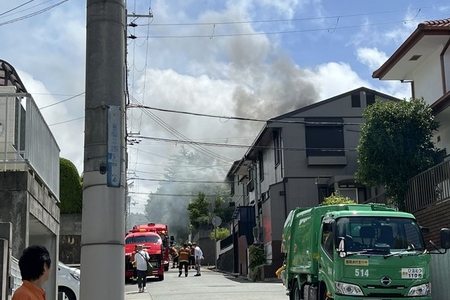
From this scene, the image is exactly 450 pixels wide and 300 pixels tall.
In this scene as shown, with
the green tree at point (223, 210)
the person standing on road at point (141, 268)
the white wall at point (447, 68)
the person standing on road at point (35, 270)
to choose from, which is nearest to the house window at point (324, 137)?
the white wall at point (447, 68)

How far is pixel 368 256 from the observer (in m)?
12.4

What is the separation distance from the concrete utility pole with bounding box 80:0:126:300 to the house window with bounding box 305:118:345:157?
29.6m

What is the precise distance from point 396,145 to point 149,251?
44.1 feet

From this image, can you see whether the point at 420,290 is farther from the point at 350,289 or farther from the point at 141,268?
the point at 141,268

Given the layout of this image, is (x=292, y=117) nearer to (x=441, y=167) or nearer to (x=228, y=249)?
(x=228, y=249)

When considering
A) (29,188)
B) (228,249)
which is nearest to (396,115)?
(29,188)

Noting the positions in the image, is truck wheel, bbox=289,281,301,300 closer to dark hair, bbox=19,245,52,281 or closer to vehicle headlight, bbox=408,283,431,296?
vehicle headlight, bbox=408,283,431,296

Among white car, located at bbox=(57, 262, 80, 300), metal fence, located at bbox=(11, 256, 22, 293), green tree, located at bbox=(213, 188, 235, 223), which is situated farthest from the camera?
green tree, located at bbox=(213, 188, 235, 223)

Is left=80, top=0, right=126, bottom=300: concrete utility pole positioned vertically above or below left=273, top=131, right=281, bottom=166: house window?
below

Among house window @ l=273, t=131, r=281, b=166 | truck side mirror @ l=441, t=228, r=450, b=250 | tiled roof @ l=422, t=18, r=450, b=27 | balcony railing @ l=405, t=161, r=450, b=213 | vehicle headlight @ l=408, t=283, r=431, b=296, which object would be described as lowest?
vehicle headlight @ l=408, t=283, r=431, b=296

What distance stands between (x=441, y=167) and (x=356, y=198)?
53.5 ft

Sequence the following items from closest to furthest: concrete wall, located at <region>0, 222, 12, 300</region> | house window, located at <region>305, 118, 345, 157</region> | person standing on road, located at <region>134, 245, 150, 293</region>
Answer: concrete wall, located at <region>0, 222, 12, 300</region> → person standing on road, located at <region>134, 245, 150, 293</region> → house window, located at <region>305, 118, 345, 157</region>

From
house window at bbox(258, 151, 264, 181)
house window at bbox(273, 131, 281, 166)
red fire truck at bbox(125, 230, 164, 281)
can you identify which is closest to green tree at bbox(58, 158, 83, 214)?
red fire truck at bbox(125, 230, 164, 281)

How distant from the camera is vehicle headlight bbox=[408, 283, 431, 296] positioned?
40.8ft
